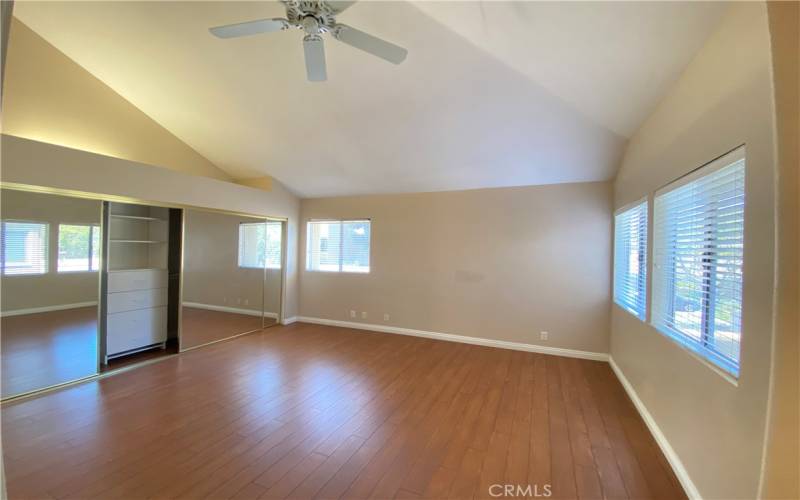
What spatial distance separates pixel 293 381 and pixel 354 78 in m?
3.11

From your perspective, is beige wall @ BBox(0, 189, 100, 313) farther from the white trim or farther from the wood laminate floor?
the white trim

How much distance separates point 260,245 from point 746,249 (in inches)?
216

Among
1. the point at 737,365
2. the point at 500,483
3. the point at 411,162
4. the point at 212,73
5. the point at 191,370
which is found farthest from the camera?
the point at 411,162

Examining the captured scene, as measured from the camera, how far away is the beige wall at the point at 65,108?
3118mm

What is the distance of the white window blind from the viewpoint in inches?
200

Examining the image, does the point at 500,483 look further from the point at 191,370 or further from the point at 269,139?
the point at 269,139

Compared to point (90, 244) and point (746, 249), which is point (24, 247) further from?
point (746, 249)

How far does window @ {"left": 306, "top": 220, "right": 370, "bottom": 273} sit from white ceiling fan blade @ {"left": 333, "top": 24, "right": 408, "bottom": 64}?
140 inches

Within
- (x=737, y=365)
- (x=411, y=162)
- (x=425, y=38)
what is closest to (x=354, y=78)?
(x=425, y=38)

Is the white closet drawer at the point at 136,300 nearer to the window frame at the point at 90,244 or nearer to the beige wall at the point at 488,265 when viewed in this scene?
the window frame at the point at 90,244

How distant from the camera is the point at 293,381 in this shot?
134 inches

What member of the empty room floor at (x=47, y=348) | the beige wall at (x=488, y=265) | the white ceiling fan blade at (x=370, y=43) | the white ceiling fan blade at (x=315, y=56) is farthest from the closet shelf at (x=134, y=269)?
the white ceiling fan blade at (x=370, y=43)

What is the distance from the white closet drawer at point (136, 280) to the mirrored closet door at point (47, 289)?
7.4 inches

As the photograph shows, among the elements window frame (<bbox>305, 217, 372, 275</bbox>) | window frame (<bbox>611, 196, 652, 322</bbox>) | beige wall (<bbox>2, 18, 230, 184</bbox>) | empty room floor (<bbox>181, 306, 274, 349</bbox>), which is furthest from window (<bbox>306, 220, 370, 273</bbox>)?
window frame (<bbox>611, 196, 652, 322</bbox>)
